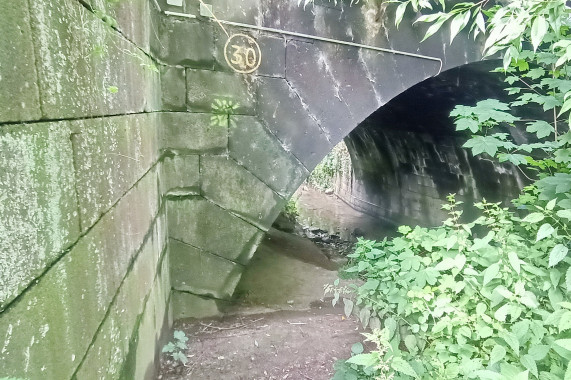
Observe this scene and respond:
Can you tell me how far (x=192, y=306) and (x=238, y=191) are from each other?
115 centimetres

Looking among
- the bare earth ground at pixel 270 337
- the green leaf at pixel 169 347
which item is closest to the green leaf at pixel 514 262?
the bare earth ground at pixel 270 337

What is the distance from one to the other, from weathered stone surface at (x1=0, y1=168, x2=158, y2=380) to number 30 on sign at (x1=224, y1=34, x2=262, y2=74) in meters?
1.63

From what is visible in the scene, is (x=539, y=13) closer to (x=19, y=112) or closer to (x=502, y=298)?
(x=502, y=298)

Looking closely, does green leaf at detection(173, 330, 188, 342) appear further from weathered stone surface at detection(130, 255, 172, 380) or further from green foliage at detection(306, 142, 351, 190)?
green foliage at detection(306, 142, 351, 190)

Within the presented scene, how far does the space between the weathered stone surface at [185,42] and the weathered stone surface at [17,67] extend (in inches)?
74.3

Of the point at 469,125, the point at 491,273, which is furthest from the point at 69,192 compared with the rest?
the point at 469,125

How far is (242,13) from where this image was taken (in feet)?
8.39

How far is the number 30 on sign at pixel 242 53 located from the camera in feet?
8.49

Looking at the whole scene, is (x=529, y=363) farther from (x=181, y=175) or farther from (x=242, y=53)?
(x=242, y=53)

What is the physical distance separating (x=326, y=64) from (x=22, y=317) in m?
2.72

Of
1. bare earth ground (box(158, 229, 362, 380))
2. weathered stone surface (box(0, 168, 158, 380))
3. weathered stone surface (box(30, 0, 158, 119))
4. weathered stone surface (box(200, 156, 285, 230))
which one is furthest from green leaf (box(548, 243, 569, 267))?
weathered stone surface (box(30, 0, 158, 119))

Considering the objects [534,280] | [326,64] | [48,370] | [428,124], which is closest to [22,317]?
[48,370]

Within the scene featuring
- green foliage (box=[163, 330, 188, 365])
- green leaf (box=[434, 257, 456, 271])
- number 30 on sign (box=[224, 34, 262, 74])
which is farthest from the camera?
number 30 on sign (box=[224, 34, 262, 74])

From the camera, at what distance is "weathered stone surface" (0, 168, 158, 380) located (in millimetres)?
691
